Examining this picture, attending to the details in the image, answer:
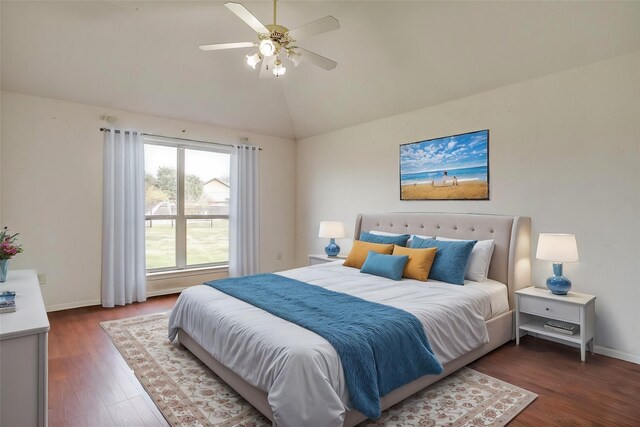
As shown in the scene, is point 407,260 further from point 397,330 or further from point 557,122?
point 557,122

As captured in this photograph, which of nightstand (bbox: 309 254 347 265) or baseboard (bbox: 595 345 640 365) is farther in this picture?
nightstand (bbox: 309 254 347 265)

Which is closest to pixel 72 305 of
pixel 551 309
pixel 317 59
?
pixel 317 59

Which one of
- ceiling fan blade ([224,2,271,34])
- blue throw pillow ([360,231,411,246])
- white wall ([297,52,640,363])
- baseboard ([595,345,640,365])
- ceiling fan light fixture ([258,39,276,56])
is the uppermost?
ceiling fan blade ([224,2,271,34])

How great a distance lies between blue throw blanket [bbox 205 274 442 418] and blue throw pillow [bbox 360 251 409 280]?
78cm

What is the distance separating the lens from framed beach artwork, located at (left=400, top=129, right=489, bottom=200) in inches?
145

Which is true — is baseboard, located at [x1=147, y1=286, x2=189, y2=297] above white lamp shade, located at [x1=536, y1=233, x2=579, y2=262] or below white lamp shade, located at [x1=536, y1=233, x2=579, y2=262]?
below

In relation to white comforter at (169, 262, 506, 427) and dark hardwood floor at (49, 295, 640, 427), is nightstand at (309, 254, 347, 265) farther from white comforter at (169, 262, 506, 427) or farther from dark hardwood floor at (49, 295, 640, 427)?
dark hardwood floor at (49, 295, 640, 427)

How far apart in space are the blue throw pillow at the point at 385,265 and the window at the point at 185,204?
9.12 ft

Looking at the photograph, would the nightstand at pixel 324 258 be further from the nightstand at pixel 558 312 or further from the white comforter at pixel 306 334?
the nightstand at pixel 558 312

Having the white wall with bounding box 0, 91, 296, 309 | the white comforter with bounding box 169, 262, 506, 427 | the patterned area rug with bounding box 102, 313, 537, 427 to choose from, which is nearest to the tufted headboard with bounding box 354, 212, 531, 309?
the white comforter with bounding box 169, 262, 506, 427

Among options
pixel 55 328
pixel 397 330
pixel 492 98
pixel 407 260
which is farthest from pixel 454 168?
pixel 55 328

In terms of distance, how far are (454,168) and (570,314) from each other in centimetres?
180

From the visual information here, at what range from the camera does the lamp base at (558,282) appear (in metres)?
2.91

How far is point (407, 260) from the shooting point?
133 inches
